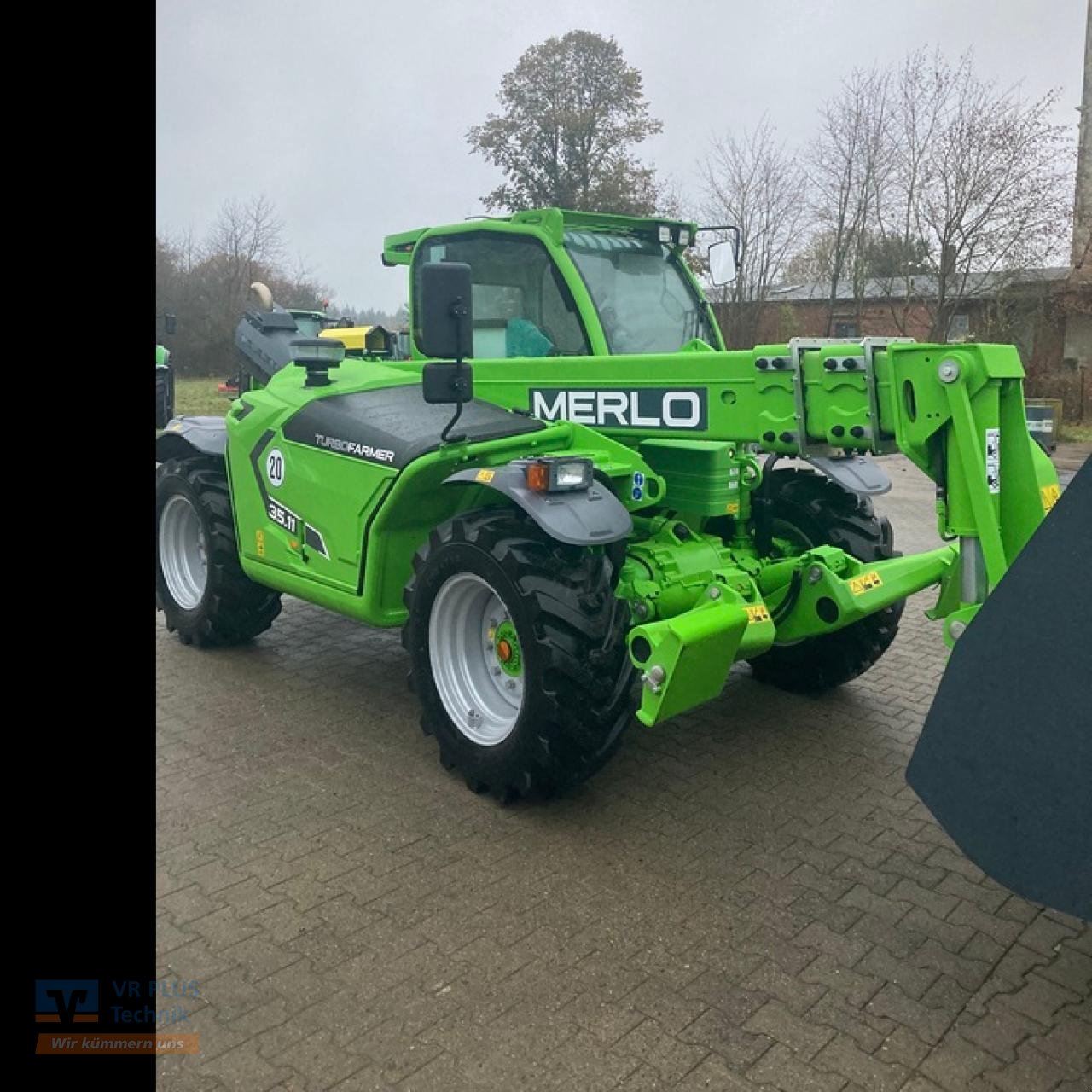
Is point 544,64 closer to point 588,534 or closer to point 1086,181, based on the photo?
point 1086,181

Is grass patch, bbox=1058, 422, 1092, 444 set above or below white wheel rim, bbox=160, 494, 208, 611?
above

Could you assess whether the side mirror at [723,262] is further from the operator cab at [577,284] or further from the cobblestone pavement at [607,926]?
the cobblestone pavement at [607,926]

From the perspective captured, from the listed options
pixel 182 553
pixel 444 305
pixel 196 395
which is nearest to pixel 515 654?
pixel 444 305

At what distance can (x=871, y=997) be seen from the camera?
8.85 feet

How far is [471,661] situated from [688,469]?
1.17 m

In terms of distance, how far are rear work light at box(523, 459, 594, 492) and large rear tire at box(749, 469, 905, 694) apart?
1.41m

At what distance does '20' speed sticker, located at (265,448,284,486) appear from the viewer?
4.82 m

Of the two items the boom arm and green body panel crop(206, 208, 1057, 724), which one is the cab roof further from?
the boom arm

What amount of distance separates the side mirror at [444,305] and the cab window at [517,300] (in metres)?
1.07

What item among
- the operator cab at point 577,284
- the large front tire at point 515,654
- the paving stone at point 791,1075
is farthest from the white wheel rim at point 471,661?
the paving stone at point 791,1075

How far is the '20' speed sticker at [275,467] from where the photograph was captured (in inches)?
190
